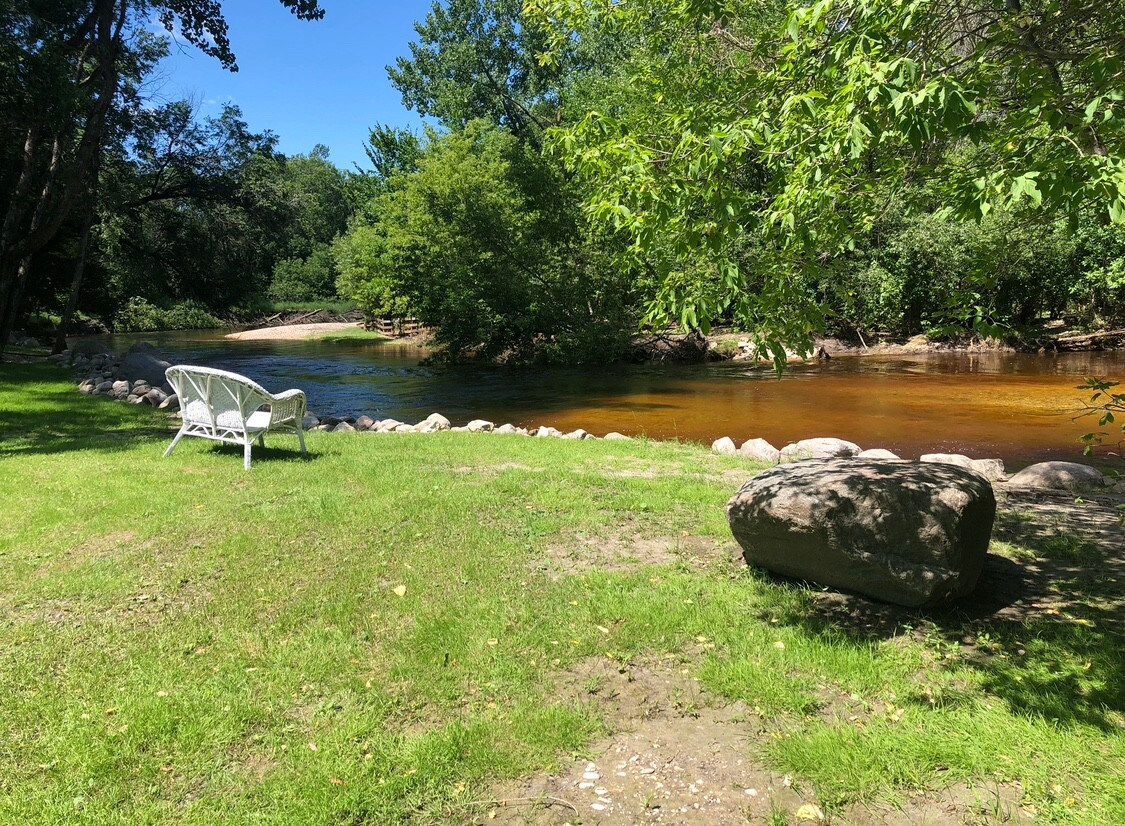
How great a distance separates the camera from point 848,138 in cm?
278

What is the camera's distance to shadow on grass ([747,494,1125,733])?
313cm

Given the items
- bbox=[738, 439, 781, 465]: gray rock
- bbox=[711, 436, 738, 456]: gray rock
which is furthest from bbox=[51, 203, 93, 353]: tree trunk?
bbox=[738, 439, 781, 465]: gray rock

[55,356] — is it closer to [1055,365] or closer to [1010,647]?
[1010,647]

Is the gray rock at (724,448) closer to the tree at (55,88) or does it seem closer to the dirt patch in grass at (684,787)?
the dirt patch in grass at (684,787)

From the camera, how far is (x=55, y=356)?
2100cm

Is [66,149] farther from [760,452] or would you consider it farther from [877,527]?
[877,527]

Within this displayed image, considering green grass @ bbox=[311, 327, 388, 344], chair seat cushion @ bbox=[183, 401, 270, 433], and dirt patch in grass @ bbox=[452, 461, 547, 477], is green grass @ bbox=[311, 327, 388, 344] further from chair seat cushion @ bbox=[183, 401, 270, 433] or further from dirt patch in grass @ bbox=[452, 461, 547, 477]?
dirt patch in grass @ bbox=[452, 461, 547, 477]

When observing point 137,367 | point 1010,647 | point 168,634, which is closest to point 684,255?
point 1010,647

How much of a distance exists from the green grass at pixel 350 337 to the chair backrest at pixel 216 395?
108 ft

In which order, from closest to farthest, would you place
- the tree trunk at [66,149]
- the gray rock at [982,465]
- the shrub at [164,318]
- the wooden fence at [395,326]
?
the gray rock at [982,465] < the tree trunk at [66,149] < the wooden fence at [395,326] < the shrub at [164,318]

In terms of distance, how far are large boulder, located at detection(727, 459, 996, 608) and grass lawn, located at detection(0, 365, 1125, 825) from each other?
0.19 meters

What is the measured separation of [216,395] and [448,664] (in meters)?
5.26

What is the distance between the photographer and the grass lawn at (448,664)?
2643 mm

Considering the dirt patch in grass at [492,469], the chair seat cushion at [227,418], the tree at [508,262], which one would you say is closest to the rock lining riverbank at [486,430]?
the dirt patch in grass at [492,469]
